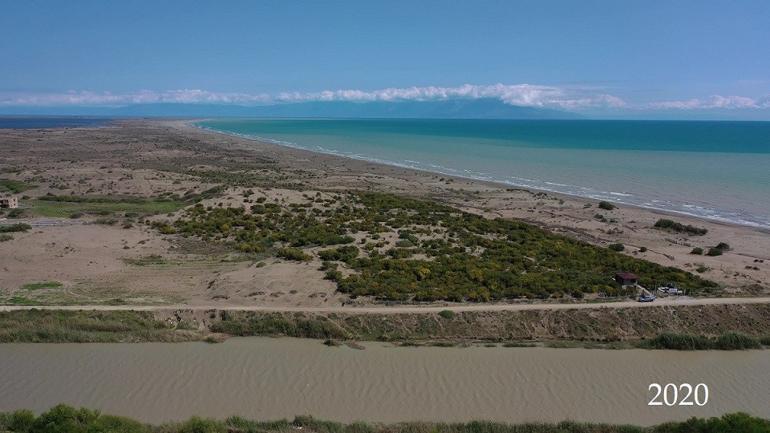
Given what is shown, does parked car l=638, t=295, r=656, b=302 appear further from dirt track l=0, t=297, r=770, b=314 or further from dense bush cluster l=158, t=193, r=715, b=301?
dense bush cluster l=158, t=193, r=715, b=301

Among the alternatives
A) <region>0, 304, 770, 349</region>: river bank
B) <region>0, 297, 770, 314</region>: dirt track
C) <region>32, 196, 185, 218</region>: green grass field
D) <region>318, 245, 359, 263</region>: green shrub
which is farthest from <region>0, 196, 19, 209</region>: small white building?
<region>318, 245, 359, 263</region>: green shrub

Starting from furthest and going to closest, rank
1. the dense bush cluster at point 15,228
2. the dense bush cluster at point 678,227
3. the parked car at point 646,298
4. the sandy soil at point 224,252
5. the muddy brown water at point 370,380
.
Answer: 1. the dense bush cluster at point 678,227
2. the dense bush cluster at point 15,228
3. the sandy soil at point 224,252
4. the parked car at point 646,298
5. the muddy brown water at point 370,380

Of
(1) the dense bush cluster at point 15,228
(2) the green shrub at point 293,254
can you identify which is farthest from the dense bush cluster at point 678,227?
(1) the dense bush cluster at point 15,228

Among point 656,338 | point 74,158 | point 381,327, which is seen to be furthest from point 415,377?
point 74,158

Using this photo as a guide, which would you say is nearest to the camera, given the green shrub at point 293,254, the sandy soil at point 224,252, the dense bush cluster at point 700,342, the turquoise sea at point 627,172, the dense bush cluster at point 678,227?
the dense bush cluster at point 700,342

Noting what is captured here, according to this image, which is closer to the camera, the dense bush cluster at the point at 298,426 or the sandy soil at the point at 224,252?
the dense bush cluster at the point at 298,426

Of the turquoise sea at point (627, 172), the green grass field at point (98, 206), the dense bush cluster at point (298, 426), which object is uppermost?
the turquoise sea at point (627, 172)

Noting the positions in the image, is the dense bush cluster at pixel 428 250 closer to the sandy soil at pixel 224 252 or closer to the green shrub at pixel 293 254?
the green shrub at pixel 293 254
